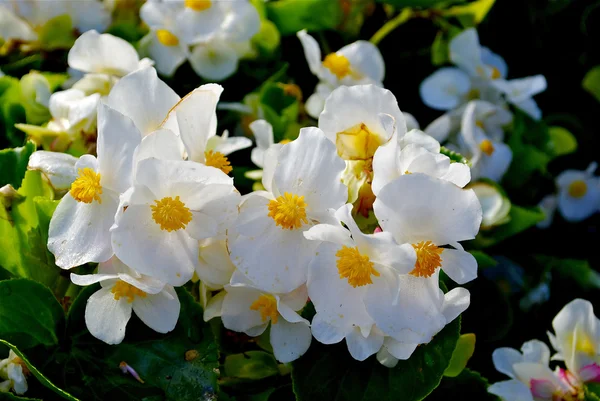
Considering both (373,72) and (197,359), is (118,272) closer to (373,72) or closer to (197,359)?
(197,359)

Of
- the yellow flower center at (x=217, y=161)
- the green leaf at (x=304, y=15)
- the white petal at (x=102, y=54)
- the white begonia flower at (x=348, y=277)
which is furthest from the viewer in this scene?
the green leaf at (x=304, y=15)

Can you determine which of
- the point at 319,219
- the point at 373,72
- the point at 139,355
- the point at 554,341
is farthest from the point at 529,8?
the point at 139,355

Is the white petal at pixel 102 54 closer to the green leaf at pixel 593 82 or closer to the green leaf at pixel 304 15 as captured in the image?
the green leaf at pixel 304 15

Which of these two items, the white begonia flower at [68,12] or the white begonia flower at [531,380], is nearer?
the white begonia flower at [531,380]

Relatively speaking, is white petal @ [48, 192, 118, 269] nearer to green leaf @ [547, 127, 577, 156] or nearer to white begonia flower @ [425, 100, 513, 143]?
white begonia flower @ [425, 100, 513, 143]

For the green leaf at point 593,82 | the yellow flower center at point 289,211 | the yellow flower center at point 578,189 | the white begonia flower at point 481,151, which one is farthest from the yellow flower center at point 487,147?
the yellow flower center at point 289,211

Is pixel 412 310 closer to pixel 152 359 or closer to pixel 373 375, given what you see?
pixel 373 375

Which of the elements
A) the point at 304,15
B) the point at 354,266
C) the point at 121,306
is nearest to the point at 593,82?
the point at 304,15

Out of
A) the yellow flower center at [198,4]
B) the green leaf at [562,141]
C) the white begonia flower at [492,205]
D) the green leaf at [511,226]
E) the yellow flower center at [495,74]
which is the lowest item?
the green leaf at [562,141]
